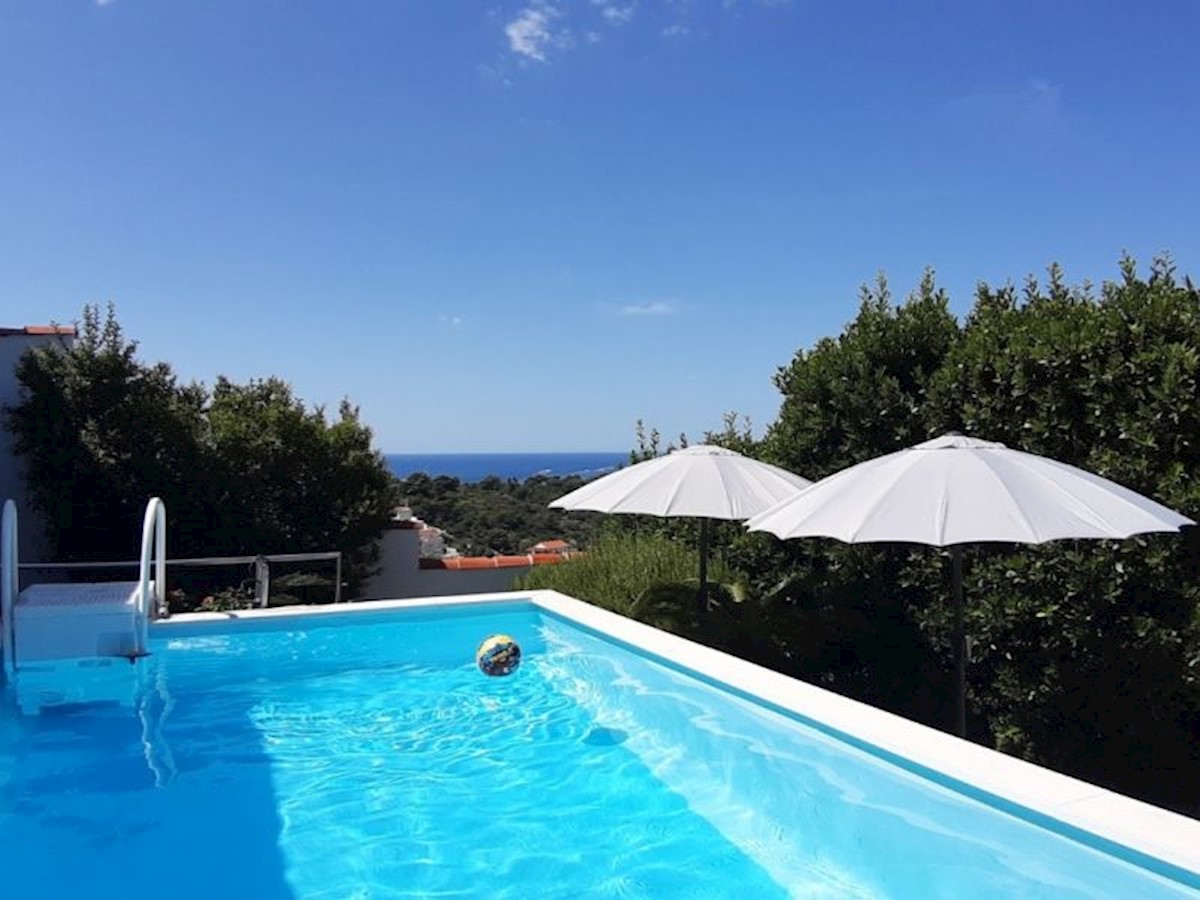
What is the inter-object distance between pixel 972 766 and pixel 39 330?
12.1m

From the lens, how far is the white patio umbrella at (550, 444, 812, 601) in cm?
753

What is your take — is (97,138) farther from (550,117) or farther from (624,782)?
(624,782)

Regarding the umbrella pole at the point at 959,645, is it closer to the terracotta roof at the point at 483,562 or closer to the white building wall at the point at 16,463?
the terracotta roof at the point at 483,562

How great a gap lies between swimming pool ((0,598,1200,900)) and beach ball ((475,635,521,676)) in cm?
27

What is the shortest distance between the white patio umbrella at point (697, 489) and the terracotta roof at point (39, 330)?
7.66m

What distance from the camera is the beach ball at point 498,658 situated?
753cm

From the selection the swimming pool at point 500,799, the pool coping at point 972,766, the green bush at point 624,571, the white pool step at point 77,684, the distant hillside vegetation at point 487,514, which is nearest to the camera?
the pool coping at point 972,766

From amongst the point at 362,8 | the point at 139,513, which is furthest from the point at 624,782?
the point at 362,8

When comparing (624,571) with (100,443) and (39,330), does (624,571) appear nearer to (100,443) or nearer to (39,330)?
(100,443)

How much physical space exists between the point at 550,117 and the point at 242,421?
6.17 meters

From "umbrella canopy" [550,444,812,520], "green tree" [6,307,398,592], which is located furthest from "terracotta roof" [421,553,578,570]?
"umbrella canopy" [550,444,812,520]

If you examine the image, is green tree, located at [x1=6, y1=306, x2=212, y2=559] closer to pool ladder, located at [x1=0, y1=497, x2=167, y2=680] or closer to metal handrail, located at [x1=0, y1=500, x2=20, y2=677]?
pool ladder, located at [x1=0, y1=497, x2=167, y2=680]

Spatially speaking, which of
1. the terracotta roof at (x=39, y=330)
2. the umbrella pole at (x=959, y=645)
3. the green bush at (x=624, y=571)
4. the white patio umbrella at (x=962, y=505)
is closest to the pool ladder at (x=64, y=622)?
the green bush at (x=624, y=571)

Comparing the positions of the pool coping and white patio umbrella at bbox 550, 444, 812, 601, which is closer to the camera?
the pool coping
